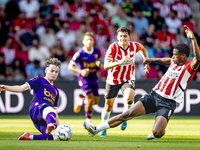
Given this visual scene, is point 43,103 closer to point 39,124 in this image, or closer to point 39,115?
point 39,115

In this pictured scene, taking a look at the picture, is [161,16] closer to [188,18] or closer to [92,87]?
[188,18]

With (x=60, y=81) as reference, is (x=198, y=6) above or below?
above

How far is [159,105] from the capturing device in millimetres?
6391

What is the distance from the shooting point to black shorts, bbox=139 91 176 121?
249 inches

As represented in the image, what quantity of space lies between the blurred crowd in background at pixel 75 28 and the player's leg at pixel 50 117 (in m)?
7.11

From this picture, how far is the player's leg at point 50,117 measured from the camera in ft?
18.9

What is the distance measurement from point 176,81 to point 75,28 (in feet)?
31.7

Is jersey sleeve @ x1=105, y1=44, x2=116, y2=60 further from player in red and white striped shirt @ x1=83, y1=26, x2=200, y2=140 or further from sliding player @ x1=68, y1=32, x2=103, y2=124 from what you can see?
sliding player @ x1=68, y1=32, x2=103, y2=124

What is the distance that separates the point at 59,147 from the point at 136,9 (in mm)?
12155

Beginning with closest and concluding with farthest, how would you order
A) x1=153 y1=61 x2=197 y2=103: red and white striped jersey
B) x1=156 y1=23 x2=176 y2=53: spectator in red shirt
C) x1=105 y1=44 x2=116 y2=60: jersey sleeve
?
x1=153 y1=61 x2=197 y2=103: red and white striped jersey
x1=105 y1=44 x2=116 y2=60: jersey sleeve
x1=156 y1=23 x2=176 y2=53: spectator in red shirt

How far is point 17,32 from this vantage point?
1448 centimetres

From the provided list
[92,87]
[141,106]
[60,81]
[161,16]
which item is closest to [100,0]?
[161,16]

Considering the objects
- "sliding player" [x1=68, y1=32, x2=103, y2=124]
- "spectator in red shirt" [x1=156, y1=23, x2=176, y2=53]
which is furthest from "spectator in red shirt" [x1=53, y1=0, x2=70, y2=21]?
"sliding player" [x1=68, y1=32, x2=103, y2=124]

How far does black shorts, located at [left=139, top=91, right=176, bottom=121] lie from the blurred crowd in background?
7240 mm
